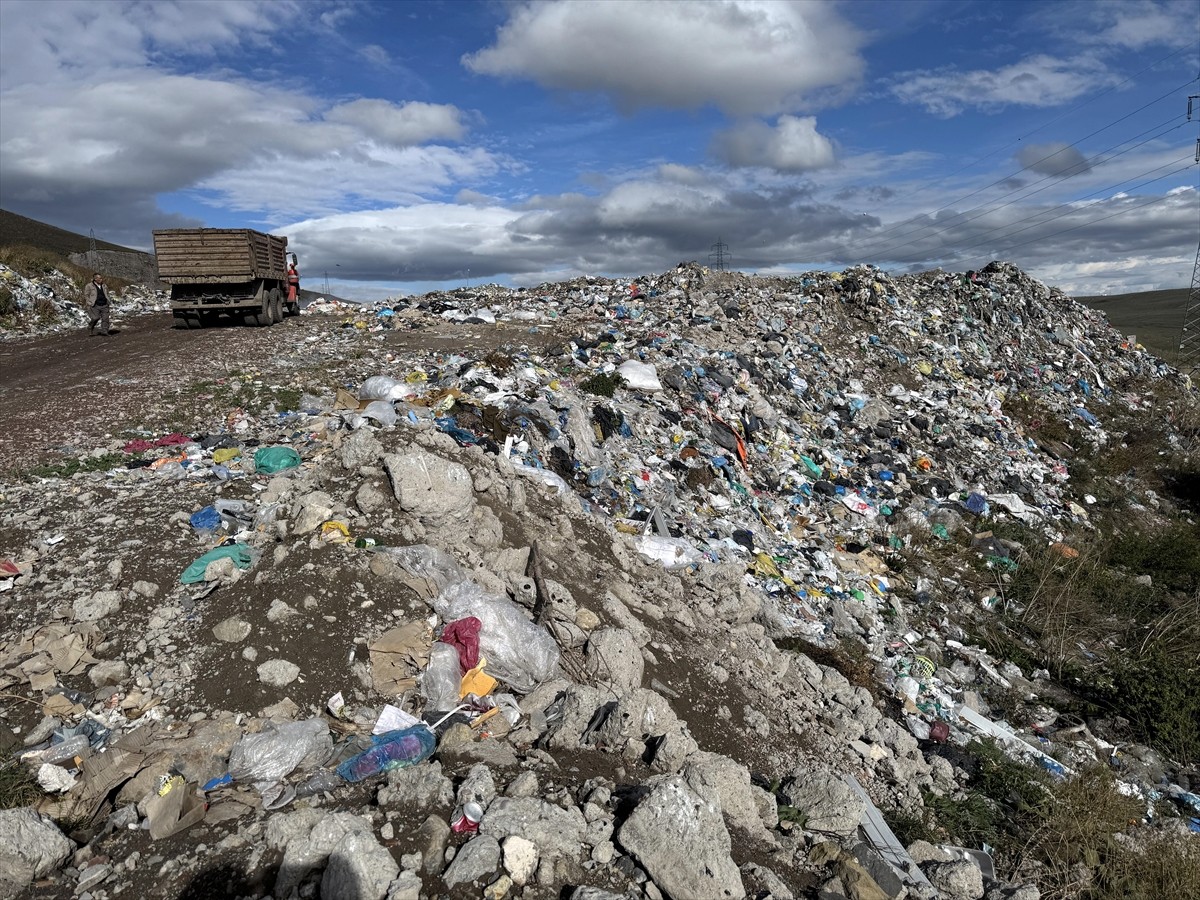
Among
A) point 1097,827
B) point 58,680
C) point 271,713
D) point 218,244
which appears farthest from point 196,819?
point 218,244

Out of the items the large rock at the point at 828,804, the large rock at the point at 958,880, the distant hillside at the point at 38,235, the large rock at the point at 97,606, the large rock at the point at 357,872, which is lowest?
the large rock at the point at 958,880

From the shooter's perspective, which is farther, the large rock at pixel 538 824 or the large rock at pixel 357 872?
Result: the large rock at pixel 538 824

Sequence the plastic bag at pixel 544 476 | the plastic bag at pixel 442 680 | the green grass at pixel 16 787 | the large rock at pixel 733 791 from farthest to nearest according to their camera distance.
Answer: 1. the plastic bag at pixel 544 476
2. the plastic bag at pixel 442 680
3. the large rock at pixel 733 791
4. the green grass at pixel 16 787

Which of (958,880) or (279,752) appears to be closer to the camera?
(279,752)

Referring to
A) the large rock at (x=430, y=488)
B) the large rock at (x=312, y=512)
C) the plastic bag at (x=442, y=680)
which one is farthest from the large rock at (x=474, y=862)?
the large rock at (x=312, y=512)

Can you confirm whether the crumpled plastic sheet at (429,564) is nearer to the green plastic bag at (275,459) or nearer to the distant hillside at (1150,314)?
the green plastic bag at (275,459)

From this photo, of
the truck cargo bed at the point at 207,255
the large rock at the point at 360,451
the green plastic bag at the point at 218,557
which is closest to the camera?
the green plastic bag at the point at 218,557

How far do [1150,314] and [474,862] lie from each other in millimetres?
94577

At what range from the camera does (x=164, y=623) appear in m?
3.77

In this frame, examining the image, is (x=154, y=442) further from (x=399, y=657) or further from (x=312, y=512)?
(x=399, y=657)

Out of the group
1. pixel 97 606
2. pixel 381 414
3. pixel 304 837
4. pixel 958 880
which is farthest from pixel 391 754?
pixel 381 414

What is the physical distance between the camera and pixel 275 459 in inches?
215

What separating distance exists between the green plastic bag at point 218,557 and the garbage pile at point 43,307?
12.3 m

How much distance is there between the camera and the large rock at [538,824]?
2588 millimetres
